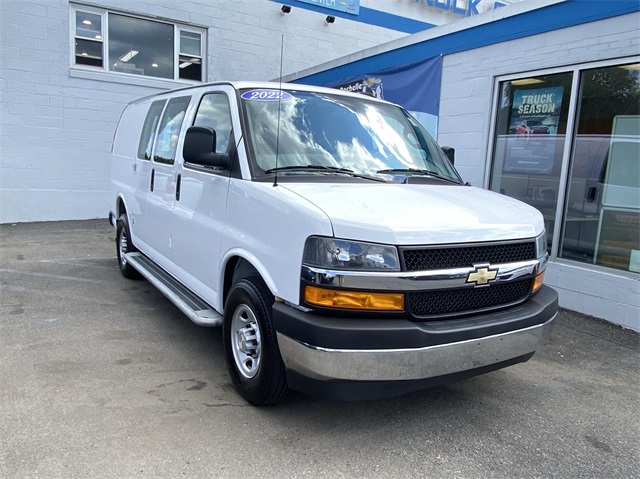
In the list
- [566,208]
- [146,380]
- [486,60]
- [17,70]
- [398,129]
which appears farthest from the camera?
[17,70]

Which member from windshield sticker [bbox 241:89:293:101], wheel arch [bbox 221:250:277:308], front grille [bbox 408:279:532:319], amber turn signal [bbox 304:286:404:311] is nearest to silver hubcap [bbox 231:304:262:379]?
wheel arch [bbox 221:250:277:308]

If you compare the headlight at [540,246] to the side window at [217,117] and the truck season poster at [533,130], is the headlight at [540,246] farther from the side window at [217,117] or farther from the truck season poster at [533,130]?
the truck season poster at [533,130]

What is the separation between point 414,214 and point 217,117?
6.52 feet

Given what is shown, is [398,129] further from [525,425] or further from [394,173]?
[525,425]

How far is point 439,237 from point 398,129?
1.74 meters

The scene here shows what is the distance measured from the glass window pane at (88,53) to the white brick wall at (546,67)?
25.3 feet

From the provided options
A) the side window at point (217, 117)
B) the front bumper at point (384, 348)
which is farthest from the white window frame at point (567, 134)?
the side window at point (217, 117)

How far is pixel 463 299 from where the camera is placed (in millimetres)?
2934

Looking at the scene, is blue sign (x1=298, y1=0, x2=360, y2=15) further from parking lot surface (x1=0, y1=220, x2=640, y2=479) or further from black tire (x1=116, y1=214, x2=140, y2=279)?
parking lot surface (x1=0, y1=220, x2=640, y2=479)

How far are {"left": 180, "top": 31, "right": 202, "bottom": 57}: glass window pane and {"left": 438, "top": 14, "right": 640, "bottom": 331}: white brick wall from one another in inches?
277

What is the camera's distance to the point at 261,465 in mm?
2721

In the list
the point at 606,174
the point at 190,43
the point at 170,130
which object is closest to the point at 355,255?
the point at 170,130

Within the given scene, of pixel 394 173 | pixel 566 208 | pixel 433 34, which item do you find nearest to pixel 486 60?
pixel 433 34

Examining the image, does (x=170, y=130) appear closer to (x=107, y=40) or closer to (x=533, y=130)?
(x=533, y=130)
